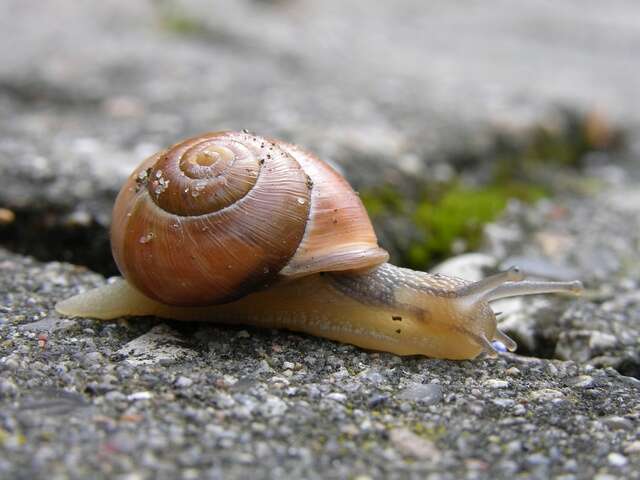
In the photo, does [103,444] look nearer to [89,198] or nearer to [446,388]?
[446,388]

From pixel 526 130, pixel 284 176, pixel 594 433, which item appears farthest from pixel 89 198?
pixel 526 130

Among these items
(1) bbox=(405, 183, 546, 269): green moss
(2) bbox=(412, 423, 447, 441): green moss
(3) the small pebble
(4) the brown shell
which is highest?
(4) the brown shell

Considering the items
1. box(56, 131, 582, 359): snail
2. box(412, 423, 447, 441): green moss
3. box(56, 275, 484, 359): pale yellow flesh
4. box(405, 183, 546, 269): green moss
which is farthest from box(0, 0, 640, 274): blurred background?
box(412, 423, 447, 441): green moss

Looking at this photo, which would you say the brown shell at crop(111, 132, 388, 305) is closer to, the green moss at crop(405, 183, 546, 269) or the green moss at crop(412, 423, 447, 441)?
the green moss at crop(412, 423, 447, 441)

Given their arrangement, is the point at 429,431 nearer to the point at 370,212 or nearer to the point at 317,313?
the point at 317,313

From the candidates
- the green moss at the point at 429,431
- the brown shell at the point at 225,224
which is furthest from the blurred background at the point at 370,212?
the brown shell at the point at 225,224

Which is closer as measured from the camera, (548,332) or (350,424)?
(350,424)

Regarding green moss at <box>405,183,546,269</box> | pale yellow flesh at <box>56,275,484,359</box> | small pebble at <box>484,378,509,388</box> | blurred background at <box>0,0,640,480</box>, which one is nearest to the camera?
blurred background at <box>0,0,640,480</box>
